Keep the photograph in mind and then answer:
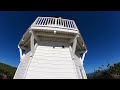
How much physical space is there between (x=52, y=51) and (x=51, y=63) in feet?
2.28

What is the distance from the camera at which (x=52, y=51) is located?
7.33 metres

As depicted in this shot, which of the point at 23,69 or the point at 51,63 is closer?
the point at 51,63

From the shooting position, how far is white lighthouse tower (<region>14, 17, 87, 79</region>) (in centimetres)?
662

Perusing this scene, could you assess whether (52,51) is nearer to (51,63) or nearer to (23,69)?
(51,63)

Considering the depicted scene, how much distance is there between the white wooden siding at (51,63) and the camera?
6559 mm

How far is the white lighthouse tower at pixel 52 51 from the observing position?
6621 millimetres

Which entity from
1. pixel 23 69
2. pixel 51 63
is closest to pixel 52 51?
pixel 51 63

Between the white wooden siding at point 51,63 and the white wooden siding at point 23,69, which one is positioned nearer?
the white wooden siding at point 51,63

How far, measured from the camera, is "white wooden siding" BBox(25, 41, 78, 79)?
258 inches

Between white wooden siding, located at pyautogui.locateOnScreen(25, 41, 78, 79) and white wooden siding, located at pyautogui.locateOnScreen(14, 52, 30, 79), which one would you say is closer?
white wooden siding, located at pyautogui.locateOnScreen(25, 41, 78, 79)
